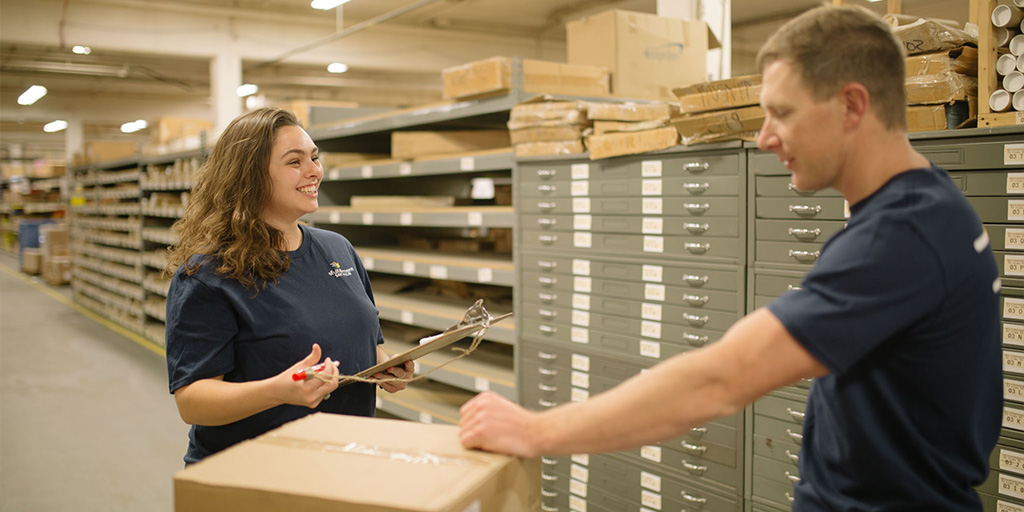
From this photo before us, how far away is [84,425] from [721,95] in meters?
5.00

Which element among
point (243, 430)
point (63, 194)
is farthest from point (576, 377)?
point (63, 194)

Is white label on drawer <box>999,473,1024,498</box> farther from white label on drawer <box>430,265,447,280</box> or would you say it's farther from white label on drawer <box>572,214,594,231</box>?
white label on drawer <box>430,265,447,280</box>

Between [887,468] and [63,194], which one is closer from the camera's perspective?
[887,468]

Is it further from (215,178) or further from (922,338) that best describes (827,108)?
(215,178)

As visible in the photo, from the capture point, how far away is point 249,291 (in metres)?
1.66

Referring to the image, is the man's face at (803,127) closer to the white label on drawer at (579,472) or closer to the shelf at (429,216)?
the white label on drawer at (579,472)

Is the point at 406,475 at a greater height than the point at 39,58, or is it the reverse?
the point at 39,58

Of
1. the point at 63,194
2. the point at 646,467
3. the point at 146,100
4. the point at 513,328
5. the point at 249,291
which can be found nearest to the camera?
the point at 249,291

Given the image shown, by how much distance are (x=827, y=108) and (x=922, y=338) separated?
0.34 m

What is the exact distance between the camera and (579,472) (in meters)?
3.20

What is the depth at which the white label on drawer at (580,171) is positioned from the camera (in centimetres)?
310

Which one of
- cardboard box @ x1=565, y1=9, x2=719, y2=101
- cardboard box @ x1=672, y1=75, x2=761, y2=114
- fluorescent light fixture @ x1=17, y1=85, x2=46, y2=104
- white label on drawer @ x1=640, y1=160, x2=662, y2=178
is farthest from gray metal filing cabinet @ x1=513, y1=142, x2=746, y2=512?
fluorescent light fixture @ x1=17, y1=85, x2=46, y2=104

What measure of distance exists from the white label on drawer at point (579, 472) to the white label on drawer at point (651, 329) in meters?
0.74

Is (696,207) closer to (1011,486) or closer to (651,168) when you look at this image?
(651,168)
